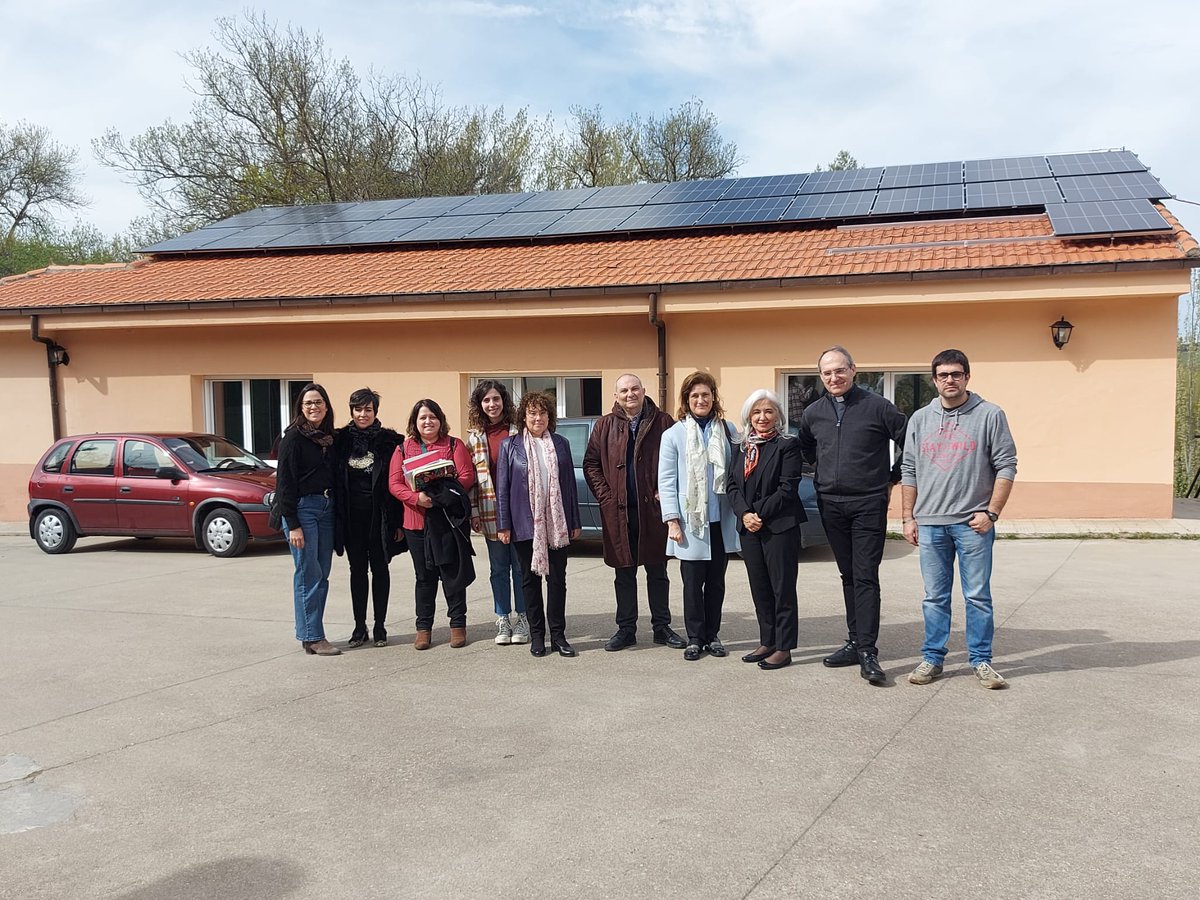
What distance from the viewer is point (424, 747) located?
4578 millimetres

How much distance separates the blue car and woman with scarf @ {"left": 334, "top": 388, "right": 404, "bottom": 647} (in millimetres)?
2704

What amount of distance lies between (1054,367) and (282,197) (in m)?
23.9

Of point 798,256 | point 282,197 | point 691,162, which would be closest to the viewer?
point 798,256

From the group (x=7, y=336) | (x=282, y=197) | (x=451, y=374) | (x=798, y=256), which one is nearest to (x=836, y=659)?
(x=798, y=256)

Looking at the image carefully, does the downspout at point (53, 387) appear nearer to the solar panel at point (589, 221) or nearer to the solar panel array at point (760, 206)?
the solar panel array at point (760, 206)

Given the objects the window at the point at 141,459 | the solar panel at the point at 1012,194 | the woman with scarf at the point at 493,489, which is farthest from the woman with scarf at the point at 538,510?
the solar panel at the point at 1012,194

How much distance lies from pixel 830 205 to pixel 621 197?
4.05m

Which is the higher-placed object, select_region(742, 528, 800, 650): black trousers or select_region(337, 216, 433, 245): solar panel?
select_region(337, 216, 433, 245): solar panel

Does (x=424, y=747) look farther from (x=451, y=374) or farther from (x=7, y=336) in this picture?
(x=7, y=336)

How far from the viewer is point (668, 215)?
614 inches

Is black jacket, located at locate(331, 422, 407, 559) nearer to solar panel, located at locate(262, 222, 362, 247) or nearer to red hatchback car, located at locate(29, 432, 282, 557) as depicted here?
red hatchback car, located at locate(29, 432, 282, 557)

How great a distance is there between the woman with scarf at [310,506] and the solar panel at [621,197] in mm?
11148

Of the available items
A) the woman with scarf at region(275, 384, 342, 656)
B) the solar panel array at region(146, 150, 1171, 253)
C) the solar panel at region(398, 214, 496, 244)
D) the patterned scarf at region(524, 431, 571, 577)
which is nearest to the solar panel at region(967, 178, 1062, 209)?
the solar panel array at region(146, 150, 1171, 253)

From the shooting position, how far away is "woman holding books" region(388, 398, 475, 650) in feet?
20.7
